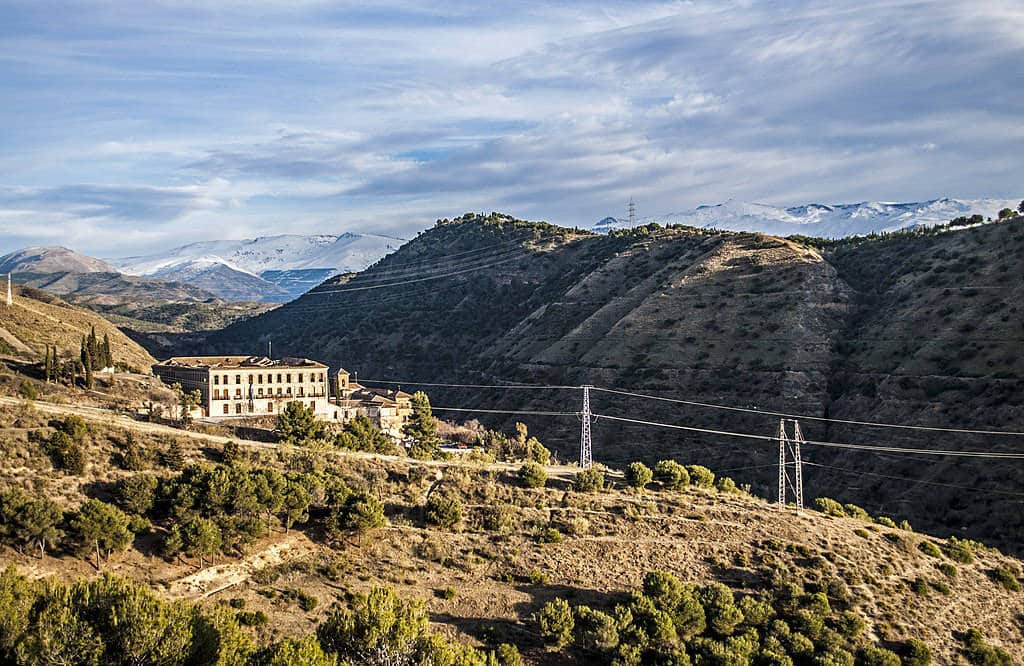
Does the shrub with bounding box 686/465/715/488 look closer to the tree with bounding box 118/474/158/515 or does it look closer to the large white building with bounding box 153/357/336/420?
the large white building with bounding box 153/357/336/420

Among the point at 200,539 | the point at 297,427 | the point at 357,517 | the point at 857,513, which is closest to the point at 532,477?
the point at 357,517

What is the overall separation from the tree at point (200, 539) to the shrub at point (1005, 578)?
154 feet

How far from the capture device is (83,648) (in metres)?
28.0

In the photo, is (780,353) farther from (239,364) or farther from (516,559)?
(516,559)

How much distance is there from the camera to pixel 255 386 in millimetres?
86188

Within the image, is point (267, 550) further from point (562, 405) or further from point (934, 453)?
point (562, 405)

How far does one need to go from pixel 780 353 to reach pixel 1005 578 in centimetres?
5680

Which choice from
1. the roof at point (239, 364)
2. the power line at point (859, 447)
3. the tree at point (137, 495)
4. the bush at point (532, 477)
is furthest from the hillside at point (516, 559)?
the roof at point (239, 364)

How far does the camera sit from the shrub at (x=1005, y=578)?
52219 mm

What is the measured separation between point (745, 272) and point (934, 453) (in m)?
56.9

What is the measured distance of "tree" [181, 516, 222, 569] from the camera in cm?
4275

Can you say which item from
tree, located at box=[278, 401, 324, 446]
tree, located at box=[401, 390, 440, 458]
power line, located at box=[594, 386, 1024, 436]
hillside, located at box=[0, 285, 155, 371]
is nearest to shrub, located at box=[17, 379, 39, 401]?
tree, located at box=[278, 401, 324, 446]

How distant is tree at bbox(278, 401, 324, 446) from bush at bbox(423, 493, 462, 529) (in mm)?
14245

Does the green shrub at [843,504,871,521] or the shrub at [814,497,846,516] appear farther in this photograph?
the green shrub at [843,504,871,521]
